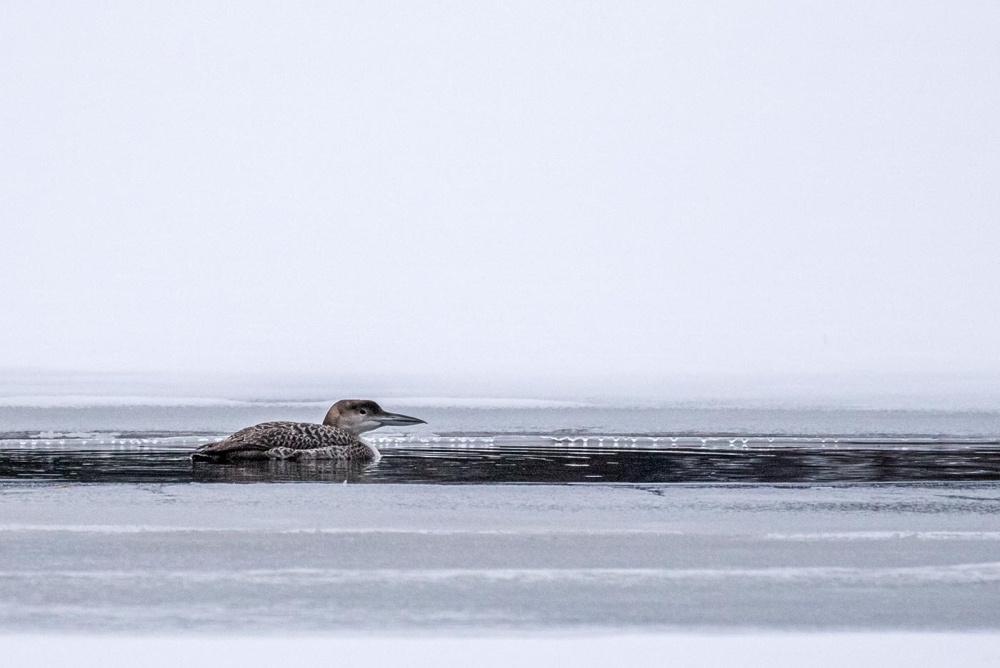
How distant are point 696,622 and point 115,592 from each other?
2.40m

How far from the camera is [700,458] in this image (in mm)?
12203

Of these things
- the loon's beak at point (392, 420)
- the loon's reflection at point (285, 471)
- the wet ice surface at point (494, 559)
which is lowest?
the wet ice surface at point (494, 559)

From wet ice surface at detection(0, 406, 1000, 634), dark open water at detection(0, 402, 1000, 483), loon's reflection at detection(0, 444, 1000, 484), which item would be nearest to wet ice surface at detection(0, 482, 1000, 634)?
wet ice surface at detection(0, 406, 1000, 634)

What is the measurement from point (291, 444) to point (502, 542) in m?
5.68

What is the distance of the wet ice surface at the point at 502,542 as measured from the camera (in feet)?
17.0

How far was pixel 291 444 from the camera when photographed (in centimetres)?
1212

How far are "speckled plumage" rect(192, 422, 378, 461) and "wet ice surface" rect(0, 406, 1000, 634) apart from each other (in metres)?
0.40

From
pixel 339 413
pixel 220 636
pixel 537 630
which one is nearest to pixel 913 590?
pixel 537 630

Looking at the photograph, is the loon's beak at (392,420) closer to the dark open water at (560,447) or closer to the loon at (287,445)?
the dark open water at (560,447)

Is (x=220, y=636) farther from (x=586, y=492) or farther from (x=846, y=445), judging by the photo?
(x=846, y=445)

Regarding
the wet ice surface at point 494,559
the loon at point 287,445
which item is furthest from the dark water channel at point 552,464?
the wet ice surface at point 494,559

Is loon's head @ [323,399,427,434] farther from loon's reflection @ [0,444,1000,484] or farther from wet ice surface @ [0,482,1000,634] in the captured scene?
wet ice surface @ [0,482,1000,634]

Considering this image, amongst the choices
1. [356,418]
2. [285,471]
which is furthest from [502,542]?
[356,418]

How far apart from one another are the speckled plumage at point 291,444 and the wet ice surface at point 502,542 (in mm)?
396
